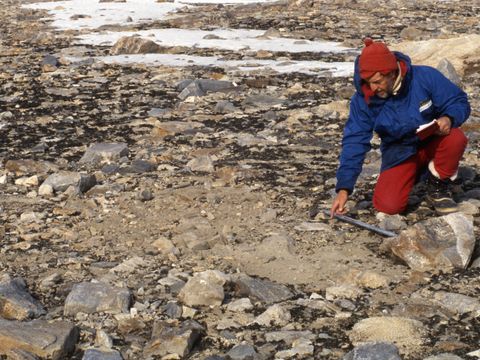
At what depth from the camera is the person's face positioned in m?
5.02

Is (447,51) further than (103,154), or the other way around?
(447,51)

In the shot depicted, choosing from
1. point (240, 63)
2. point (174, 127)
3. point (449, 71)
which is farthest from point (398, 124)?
point (240, 63)

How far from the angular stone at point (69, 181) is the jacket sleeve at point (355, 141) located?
1.88 m

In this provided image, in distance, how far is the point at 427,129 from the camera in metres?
5.32

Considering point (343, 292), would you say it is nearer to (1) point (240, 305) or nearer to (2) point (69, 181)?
(1) point (240, 305)

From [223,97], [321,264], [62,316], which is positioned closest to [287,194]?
[321,264]

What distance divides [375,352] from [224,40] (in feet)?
31.5

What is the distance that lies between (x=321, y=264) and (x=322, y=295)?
0.41 m

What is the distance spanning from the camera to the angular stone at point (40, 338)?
379cm

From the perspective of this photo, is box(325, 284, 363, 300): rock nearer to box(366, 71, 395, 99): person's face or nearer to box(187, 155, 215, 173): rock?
box(366, 71, 395, 99): person's face

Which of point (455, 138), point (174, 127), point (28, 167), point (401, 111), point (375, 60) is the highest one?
point (375, 60)

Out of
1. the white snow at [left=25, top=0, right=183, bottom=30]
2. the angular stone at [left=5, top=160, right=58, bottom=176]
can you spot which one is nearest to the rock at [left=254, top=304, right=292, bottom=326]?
the angular stone at [left=5, top=160, right=58, bottom=176]

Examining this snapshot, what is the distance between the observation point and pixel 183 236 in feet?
17.2

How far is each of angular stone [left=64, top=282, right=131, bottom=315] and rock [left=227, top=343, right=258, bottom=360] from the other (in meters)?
0.68
